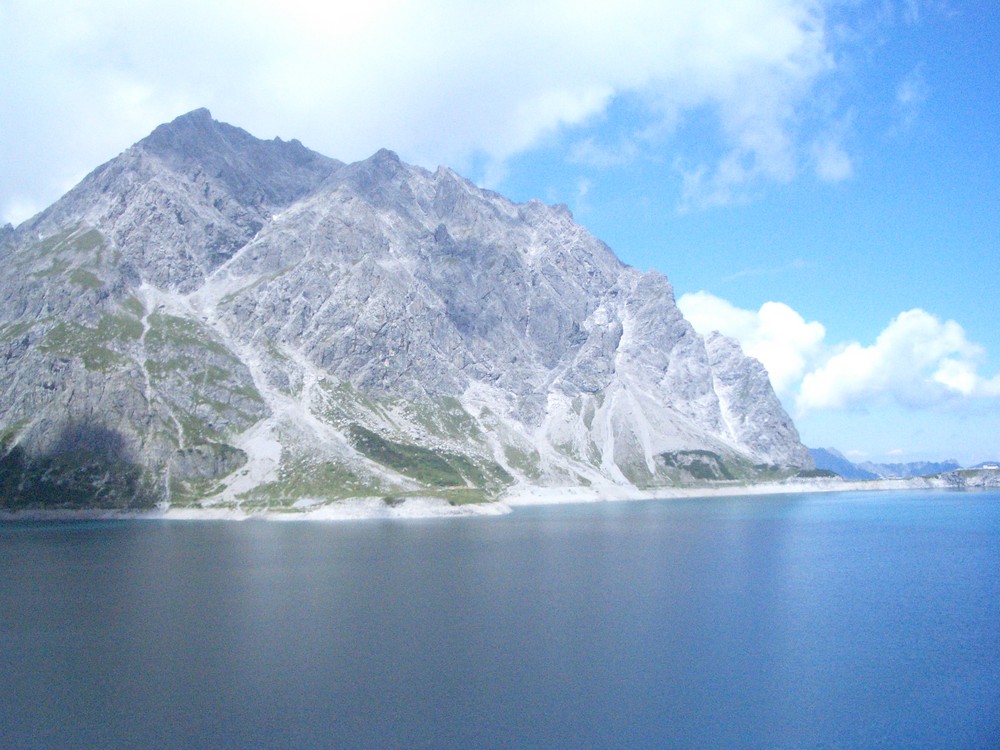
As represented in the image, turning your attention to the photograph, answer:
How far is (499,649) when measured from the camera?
54125mm

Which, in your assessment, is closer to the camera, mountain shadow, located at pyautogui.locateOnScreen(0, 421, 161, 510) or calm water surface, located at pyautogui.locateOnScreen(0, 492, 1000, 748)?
calm water surface, located at pyautogui.locateOnScreen(0, 492, 1000, 748)

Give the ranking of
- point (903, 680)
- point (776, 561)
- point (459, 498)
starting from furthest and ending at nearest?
point (459, 498) → point (776, 561) → point (903, 680)

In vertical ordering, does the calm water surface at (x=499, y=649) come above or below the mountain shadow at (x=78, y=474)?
below

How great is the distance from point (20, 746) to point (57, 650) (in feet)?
60.7

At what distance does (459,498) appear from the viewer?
189 metres

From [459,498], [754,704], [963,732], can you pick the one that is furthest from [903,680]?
[459,498]

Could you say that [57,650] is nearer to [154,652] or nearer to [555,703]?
[154,652]

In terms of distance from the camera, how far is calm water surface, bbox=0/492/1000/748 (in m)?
40.0

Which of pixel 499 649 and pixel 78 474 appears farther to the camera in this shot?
pixel 78 474

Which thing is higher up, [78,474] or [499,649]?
[78,474]

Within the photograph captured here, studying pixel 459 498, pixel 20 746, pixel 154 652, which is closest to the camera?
pixel 20 746

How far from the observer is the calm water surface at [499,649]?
40031mm

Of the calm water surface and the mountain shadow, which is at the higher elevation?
the mountain shadow

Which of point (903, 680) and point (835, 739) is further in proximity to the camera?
point (903, 680)
